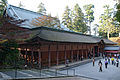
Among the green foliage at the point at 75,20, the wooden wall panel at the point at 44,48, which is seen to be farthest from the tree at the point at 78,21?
the wooden wall panel at the point at 44,48

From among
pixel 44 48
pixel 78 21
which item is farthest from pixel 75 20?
pixel 44 48

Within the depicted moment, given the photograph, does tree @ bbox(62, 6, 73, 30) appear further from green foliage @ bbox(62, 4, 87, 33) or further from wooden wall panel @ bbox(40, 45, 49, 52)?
wooden wall panel @ bbox(40, 45, 49, 52)

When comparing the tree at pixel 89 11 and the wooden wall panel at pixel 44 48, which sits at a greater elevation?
the tree at pixel 89 11

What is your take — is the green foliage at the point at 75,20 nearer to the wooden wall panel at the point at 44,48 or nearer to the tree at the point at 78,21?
the tree at the point at 78,21

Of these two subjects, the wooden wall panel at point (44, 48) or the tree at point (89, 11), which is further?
the tree at point (89, 11)

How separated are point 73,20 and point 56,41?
4257cm

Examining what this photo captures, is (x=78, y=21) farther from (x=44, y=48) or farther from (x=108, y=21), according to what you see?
(x=44, y=48)

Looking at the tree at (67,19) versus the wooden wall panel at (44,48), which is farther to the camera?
the tree at (67,19)

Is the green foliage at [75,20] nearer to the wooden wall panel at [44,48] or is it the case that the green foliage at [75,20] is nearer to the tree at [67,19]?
the tree at [67,19]

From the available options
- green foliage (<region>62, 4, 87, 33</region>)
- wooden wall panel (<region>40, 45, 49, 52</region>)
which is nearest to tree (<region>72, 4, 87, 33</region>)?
green foliage (<region>62, 4, 87, 33</region>)

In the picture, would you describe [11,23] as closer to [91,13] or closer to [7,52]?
[7,52]

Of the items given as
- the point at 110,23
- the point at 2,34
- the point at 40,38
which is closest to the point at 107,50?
the point at 110,23

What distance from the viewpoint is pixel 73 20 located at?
57906 millimetres

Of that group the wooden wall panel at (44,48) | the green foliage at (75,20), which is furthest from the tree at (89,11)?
the wooden wall panel at (44,48)
